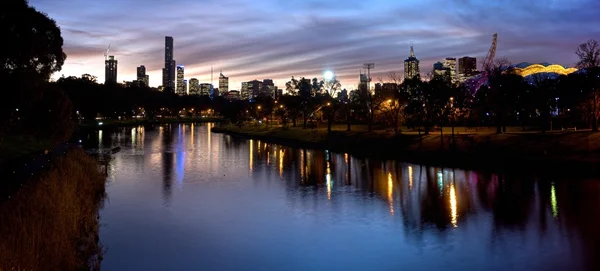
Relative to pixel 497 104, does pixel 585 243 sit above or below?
below

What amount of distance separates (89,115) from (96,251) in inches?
4509

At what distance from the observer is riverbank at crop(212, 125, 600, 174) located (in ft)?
129

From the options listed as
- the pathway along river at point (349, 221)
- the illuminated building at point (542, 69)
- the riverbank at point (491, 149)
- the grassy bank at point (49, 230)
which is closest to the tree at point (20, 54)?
the grassy bank at point (49, 230)

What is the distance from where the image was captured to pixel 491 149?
44812 mm

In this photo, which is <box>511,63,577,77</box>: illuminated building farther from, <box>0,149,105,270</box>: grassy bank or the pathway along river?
<box>0,149,105,270</box>: grassy bank

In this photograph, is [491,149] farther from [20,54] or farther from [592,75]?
[20,54]

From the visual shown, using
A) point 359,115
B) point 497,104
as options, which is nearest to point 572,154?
point 497,104

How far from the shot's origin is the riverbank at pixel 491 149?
1548 inches

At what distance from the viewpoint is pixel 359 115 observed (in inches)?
3880

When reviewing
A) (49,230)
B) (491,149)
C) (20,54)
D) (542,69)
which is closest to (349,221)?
(49,230)

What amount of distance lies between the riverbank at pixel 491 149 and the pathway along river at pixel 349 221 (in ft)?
11.6

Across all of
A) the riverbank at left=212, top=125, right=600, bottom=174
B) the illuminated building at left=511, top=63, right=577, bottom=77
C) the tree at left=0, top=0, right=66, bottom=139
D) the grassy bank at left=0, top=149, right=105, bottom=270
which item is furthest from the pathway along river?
the illuminated building at left=511, top=63, right=577, bottom=77

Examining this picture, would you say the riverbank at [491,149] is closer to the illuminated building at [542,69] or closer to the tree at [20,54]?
the tree at [20,54]

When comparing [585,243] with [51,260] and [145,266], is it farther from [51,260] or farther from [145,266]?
[51,260]
